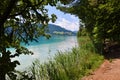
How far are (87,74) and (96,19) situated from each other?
927 cm

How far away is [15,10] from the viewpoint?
4934 mm

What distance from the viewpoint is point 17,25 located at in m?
5.36

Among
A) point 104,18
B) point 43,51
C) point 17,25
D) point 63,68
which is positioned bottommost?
point 63,68

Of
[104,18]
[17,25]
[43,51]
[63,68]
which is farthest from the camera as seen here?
[43,51]

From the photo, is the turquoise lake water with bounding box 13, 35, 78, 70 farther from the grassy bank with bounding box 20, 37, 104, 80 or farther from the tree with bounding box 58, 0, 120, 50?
the tree with bounding box 58, 0, 120, 50

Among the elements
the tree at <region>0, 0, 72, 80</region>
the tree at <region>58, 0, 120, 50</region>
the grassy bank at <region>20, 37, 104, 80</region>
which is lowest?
the grassy bank at <region>20, 37, 104, 80</region>

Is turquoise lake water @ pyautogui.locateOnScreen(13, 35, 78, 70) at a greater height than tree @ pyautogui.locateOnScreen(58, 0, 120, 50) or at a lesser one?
→ lesser

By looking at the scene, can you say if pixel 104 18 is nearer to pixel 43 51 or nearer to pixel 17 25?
pixel 43 51

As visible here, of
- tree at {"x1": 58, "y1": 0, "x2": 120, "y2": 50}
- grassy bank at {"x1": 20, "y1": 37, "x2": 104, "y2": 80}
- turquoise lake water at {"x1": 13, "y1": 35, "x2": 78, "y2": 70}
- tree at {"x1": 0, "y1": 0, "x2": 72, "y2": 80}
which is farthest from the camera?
Answer: tree at {"x1": 58, "y1": 0, "x2": 120, "y2": 50}

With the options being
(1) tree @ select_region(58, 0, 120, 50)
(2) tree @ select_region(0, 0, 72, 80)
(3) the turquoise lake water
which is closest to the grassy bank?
(3) the turquoise lake water

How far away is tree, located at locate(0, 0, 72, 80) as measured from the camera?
427 cm

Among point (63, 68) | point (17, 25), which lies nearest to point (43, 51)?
point (63, 68)

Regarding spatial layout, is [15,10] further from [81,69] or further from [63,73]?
[81,69]

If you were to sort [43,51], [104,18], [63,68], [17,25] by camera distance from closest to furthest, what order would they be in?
[17,25] < [63,68] < [104,18] < [43,51]
